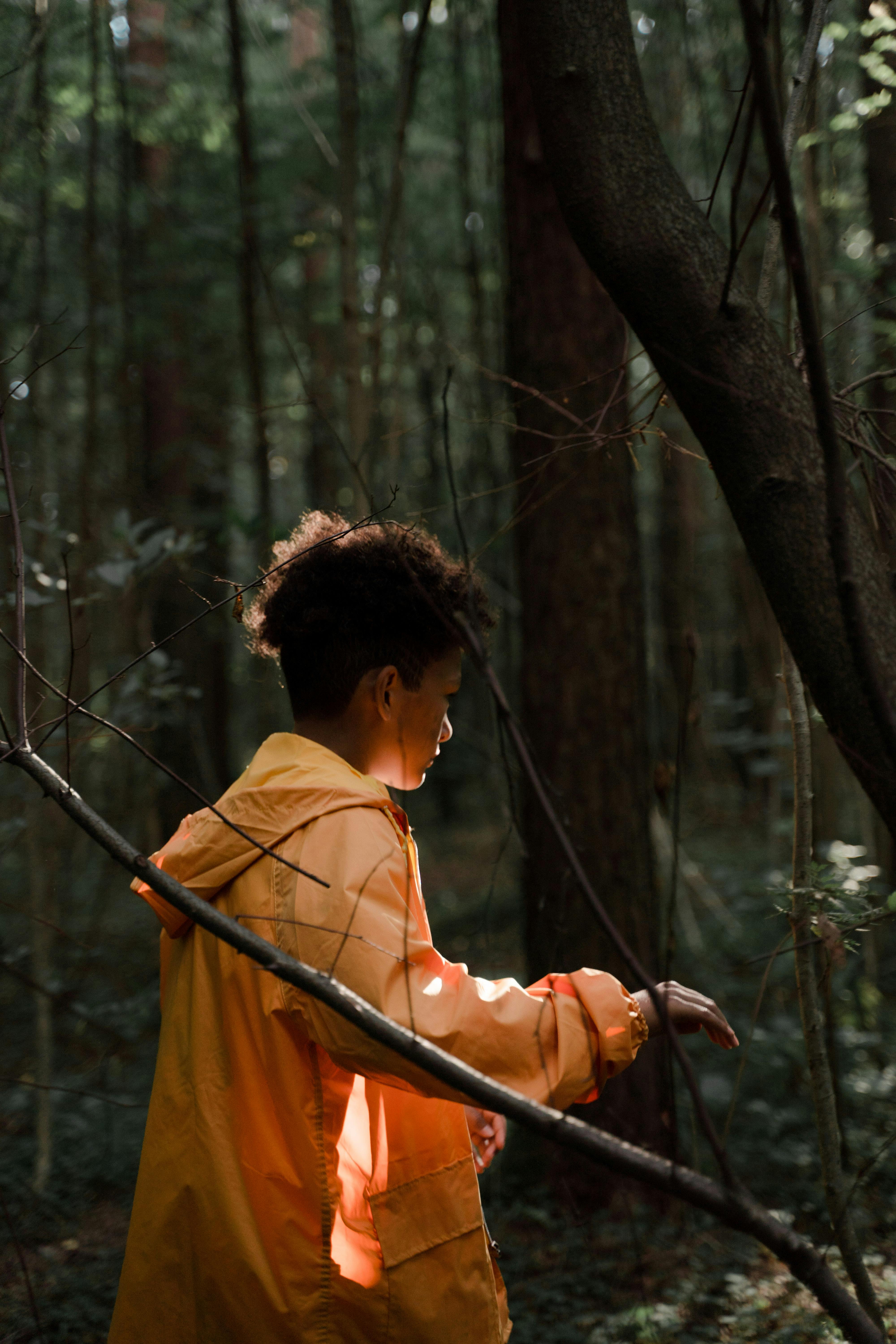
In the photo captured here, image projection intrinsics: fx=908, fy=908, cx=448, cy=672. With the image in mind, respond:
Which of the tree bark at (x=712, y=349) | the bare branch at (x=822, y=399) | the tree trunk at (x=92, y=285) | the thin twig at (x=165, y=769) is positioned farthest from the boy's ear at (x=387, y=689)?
the tree trunk at (x=92, y=285)

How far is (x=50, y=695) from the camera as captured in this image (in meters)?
2.18

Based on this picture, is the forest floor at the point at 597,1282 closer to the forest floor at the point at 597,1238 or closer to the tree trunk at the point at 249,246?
the forest floor at the point at 597,1238

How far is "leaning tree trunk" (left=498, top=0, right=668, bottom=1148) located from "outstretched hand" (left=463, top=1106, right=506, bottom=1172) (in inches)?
79.1

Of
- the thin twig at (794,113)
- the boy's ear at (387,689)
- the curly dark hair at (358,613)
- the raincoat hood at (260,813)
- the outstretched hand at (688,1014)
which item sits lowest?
the outstretched hand at (688,1014)

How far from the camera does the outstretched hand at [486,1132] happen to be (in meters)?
1.76

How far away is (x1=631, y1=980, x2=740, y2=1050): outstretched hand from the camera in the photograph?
133 centimetres

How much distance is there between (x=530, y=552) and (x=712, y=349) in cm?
264

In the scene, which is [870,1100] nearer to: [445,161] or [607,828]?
[607,828]

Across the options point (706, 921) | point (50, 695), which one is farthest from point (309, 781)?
point (706, 921)

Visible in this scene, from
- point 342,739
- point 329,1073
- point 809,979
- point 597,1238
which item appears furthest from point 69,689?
point 597,1238

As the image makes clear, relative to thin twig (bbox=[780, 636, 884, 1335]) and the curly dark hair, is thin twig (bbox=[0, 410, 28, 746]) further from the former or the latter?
thin twig (bbox=[780, 636, 884, 1335])

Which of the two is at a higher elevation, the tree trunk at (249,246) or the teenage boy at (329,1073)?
the tree trunk at (249,246)

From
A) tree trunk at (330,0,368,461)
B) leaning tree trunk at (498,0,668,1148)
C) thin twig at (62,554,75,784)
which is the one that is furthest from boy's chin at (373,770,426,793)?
tree trunk at (330,0,368,461)

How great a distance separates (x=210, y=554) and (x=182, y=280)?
2.43m
